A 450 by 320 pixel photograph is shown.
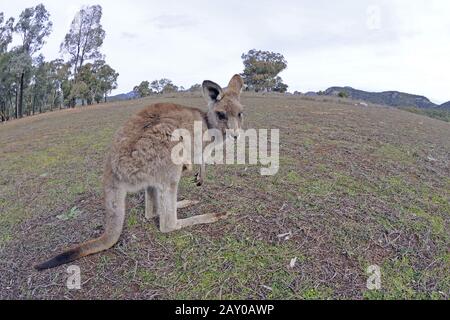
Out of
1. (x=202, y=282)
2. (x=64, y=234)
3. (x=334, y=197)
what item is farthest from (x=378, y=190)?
(x=64, y=234)

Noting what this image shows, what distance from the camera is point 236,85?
343 cm

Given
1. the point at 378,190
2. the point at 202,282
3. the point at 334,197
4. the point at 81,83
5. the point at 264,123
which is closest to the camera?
the point at 202,282

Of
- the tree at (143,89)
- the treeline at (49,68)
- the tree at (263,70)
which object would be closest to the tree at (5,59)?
the treeline at (49,68)

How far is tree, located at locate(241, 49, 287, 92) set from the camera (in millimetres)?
32969

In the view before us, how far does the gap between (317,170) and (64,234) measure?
3.19 metres

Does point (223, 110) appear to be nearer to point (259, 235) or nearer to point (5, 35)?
point (259, 235)

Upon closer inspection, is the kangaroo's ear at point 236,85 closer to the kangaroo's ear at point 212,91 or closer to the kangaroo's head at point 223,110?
the kangaroo's head at point 223,110

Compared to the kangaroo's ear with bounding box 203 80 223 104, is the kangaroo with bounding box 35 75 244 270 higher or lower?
lower

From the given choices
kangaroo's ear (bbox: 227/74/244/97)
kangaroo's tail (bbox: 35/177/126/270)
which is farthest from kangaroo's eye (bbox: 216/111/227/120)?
kangaroo's tail (bbox: 35/177/126/270)

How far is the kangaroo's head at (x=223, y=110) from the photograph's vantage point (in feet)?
10.2

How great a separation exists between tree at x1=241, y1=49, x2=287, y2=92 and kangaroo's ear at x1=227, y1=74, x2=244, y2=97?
29.2 m

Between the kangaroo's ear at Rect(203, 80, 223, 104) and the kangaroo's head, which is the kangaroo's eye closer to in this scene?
the kangaroo's head
